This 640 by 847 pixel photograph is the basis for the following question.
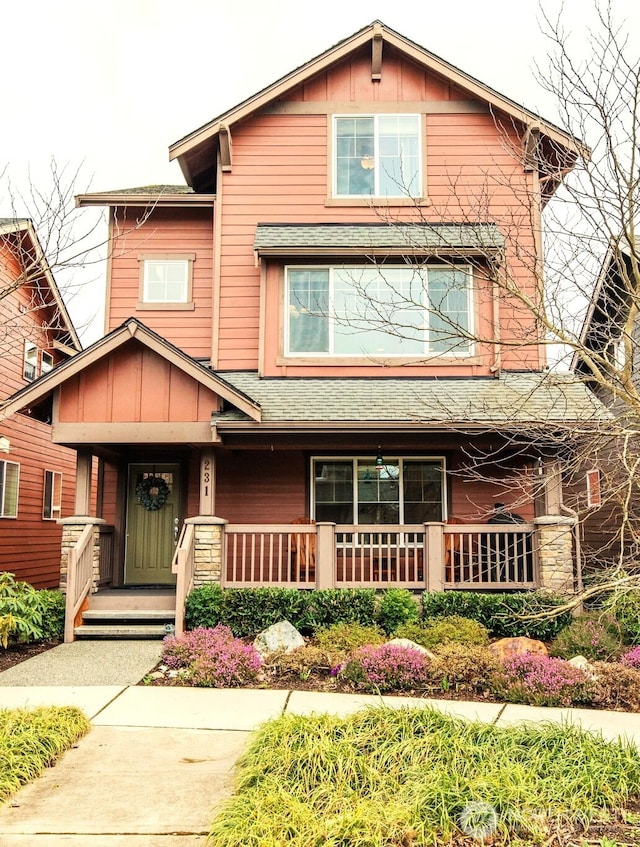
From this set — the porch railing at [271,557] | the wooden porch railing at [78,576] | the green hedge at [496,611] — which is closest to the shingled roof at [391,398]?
the porch railing at [271,557]

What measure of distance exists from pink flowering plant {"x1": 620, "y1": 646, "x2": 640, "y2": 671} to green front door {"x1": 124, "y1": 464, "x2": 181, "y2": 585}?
7.49 meters

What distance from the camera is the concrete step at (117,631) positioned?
33.6ft

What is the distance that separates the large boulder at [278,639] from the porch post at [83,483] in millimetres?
3535

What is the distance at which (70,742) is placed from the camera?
553 centimetres

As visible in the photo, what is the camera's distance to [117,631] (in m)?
10.3

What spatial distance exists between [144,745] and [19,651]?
4564 millimetres

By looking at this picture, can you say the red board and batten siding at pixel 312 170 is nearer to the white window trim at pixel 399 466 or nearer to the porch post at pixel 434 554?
the white window trim at pixel 399 466

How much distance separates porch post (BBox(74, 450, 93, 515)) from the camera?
11055 millimetres

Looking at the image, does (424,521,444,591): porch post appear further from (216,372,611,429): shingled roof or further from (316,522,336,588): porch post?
(216,372,611,429): shingled roof

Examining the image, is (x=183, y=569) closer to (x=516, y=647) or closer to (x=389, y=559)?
(x=389, y=559)

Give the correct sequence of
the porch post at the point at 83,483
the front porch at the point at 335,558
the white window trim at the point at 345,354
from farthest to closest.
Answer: the white window trim at the point at 345,354, the porch post at the point at 83,483, the front porch at the point at 335,558

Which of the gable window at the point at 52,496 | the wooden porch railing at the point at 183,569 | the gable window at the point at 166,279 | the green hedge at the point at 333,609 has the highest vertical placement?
the gable window at the point at 166,279

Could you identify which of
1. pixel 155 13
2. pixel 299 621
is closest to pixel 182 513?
pixel 299 621

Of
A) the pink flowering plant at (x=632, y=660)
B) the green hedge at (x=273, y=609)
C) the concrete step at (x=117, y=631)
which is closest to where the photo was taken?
the pink flowering plant at (x=632, y=660)
